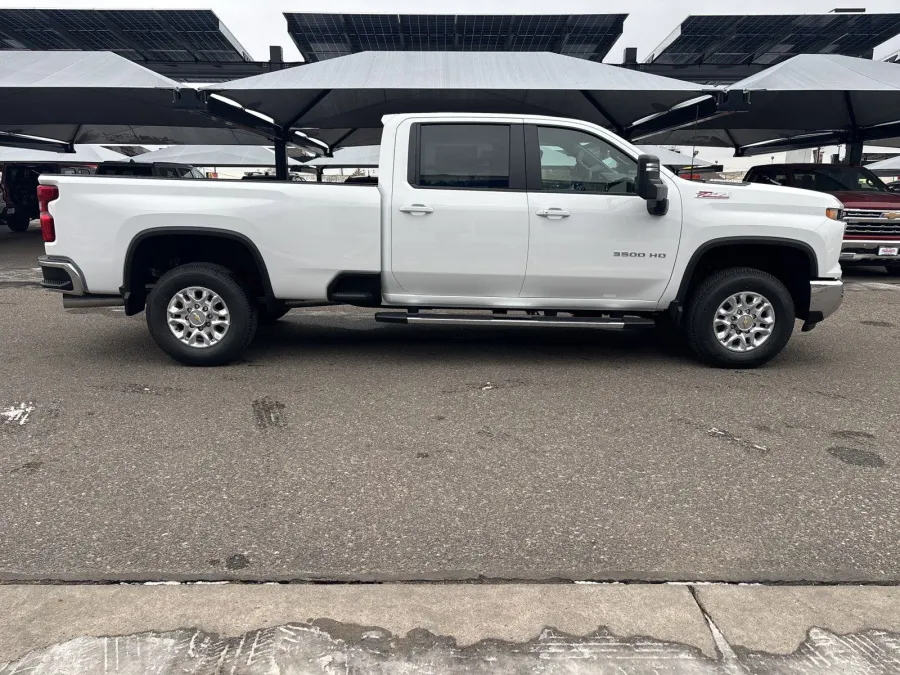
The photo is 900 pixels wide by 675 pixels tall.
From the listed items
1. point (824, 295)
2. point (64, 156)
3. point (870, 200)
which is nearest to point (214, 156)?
point (64, 156)

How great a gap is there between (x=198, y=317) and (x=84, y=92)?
8130 mm

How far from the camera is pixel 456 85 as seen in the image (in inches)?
400

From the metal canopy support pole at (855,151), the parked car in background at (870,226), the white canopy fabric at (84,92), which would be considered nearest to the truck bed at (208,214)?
the white canopy fabric at (84,92)

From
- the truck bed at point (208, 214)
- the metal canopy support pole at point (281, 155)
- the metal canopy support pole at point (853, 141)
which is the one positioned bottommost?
the truck bed at point (208, 214)

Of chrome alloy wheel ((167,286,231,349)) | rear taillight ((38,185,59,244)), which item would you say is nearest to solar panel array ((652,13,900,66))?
chrome alloy wheel ((167,286,231,349))

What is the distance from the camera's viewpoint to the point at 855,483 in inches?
143

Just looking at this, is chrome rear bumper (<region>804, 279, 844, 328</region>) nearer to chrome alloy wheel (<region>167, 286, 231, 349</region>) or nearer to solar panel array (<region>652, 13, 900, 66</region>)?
chrome alloy wheel (<region>167, 286, 231, 349</region>)

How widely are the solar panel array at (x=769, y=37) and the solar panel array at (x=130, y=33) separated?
15522 millimetres

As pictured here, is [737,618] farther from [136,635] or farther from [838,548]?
[136,635]

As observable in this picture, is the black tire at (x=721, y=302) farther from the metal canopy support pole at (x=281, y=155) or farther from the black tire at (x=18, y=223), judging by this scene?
the black tire at (x=18, y=223)

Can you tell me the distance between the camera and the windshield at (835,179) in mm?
11578

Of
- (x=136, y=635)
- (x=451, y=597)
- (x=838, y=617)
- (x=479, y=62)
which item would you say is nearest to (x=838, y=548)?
(x=838, y=617)

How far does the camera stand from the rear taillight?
5348mm

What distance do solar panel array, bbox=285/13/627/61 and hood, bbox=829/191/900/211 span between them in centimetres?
A: 1340
